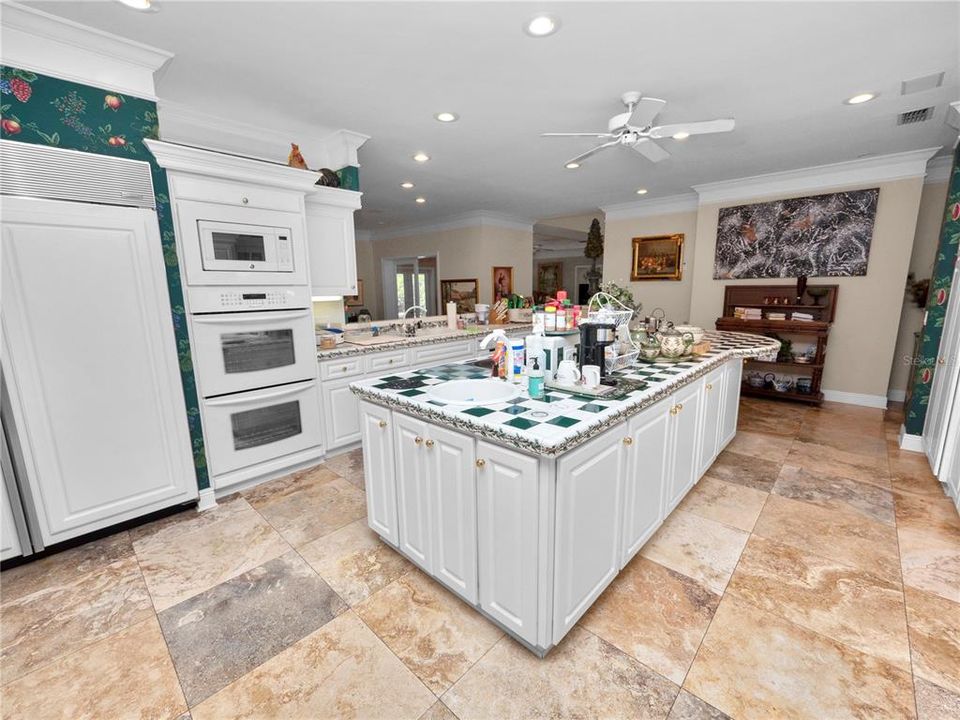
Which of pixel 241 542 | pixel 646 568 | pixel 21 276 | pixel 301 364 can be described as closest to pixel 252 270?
pixel 301 364

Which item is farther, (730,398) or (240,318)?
(730,398)

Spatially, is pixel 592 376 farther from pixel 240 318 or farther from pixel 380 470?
pixel 240 318

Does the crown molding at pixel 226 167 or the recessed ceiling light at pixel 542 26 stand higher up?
the recessed ceiling light at pixel 542 26

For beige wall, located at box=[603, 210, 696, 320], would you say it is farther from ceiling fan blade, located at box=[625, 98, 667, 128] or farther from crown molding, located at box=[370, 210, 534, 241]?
ceiling fan blade, located at box=[625, 98, 667, 128]

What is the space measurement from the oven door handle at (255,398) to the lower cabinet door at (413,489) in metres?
1.42

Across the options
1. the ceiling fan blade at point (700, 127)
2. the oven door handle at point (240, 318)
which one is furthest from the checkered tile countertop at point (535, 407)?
the ceiling fan blade at point (700, 127)

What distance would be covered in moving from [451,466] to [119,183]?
2309mm

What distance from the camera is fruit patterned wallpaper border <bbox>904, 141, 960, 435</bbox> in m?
2.96

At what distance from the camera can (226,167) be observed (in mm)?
2410

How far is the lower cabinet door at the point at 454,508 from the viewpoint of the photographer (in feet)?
5.01

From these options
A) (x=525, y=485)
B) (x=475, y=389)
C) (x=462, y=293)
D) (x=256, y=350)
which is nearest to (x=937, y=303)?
(x=475, y=389)

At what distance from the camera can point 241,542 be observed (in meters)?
2.23

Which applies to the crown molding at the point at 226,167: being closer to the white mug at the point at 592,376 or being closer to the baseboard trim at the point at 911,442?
the white mug at the point at 592,376

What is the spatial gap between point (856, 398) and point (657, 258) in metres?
2.90
